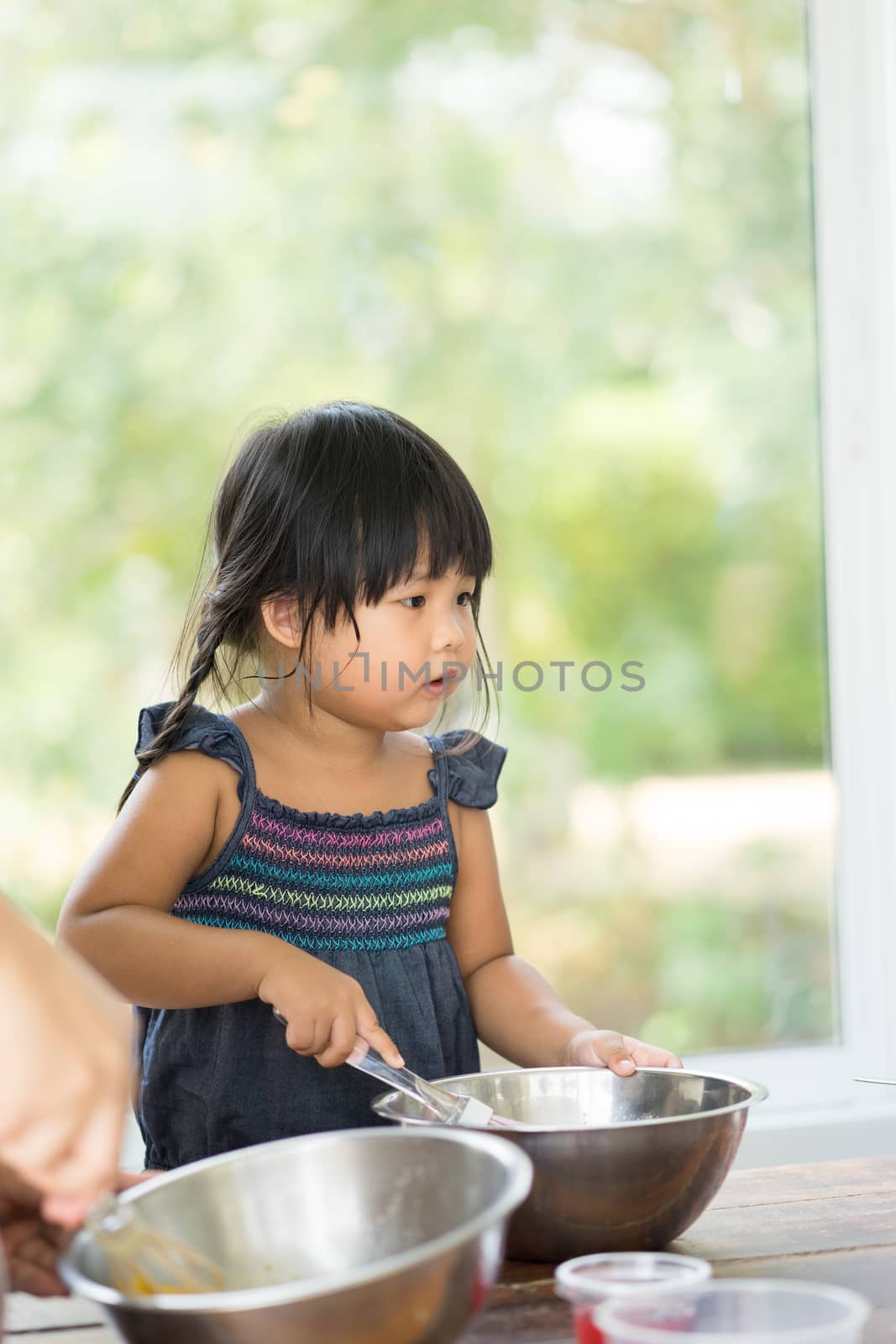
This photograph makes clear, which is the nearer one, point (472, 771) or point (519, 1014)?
point (519, 1014)

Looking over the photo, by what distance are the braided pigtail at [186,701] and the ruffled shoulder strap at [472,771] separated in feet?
0.83

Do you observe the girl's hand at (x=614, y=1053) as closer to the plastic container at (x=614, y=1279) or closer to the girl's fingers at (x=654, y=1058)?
the girl's fingers at (x=654, y=1058)

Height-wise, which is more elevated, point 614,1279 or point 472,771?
point 472,771

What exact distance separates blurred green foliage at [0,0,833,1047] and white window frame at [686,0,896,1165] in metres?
0.06

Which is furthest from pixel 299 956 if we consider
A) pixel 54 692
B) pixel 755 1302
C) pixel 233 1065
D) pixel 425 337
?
pixel 425 337

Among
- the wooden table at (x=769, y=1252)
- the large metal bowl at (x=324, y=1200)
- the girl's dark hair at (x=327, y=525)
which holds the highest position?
the girl's dark hair at (x=327, y=525)

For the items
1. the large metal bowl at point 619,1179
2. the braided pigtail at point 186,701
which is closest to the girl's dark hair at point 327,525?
the braided pigtail at point 186,701

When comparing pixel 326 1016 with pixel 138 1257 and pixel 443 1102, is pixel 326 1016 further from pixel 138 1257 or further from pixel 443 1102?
pixel 138 1257

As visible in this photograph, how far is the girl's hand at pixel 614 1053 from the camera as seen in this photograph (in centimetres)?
96

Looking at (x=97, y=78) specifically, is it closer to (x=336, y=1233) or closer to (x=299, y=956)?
(x=299, y=956)

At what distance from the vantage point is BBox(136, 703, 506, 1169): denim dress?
3.95ft

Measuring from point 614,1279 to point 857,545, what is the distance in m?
1.47

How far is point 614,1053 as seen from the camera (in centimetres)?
101

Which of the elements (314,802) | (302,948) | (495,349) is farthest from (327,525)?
(495,349)
